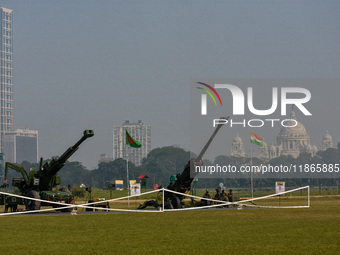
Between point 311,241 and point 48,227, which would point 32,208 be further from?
point 311,241

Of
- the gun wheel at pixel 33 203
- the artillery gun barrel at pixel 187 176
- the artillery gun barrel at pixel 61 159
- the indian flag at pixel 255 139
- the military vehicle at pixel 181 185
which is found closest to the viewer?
the gun wheel at pixel 33 203

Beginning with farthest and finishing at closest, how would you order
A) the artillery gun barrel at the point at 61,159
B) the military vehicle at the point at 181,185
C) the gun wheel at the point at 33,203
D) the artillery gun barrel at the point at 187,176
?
the artillery gun barrel at the point at 187,176
the military vehicle at the point at 181,185
the artillery gun barrel at the point at 61,159
the gun wheel at the point at 33,203

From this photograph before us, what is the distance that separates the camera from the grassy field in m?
20.8

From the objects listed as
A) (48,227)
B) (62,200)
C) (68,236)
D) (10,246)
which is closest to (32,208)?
(62,200)

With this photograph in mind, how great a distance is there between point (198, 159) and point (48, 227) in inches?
801

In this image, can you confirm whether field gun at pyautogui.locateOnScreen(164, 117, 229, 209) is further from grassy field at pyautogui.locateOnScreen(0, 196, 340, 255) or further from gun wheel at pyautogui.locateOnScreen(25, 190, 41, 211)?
grassy field at pyautogui.locateOnScreen(0, 196, 340, 255)

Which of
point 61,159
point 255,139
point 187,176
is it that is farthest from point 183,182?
point 255,139

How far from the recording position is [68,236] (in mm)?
25656

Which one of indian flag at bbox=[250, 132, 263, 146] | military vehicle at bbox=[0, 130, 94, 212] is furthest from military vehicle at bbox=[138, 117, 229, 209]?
indian flag at bbox=[250, 132, 263, 146]

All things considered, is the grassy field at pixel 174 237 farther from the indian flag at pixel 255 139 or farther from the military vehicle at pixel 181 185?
the indian flag at pixel 255 139

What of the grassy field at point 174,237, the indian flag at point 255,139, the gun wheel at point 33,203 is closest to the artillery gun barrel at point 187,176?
the gun wheel at point 33,203

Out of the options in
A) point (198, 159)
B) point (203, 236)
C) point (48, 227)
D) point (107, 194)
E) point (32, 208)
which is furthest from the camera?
point (107, 194)

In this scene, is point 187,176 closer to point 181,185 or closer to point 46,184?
point 181,185

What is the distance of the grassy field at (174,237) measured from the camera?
20.8 meters
